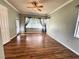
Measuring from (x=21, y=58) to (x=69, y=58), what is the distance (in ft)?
5.91

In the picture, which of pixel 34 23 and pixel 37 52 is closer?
pixel 37 52

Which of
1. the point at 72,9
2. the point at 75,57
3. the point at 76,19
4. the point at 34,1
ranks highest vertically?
the point at 34,1

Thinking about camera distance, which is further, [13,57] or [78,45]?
[78,45]

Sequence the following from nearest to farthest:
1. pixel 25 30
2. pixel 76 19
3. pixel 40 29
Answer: pixel 76 19 < pixel 25 30 < pixel 40 29

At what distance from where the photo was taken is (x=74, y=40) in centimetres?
341

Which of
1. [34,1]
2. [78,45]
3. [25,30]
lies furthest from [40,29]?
[78,45]

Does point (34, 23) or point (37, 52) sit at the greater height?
point (34, 23)

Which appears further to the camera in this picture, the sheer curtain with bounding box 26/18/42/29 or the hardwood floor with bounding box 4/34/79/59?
the sheer curtain with bounding box 26/18/42/29

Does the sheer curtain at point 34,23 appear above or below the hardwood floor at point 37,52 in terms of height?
above

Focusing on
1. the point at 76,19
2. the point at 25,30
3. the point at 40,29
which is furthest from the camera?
the point at 40,29

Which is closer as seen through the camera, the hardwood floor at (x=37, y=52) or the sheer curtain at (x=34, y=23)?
→ the hardwood floor at (x=37, y=52)

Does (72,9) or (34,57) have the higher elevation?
(72,9)

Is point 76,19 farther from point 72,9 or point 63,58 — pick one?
point 63,58

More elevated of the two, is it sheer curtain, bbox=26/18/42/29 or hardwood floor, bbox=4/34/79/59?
sheer curtain, bbox=26/18/42/29
